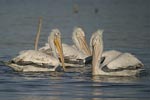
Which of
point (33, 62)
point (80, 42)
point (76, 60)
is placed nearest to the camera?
point (33, 62)

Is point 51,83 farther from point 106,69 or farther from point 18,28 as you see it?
point 18,28

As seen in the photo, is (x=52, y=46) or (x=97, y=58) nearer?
(x=97, y=58)

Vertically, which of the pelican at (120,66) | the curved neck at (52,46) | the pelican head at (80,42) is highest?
the pelican head at (80,42)

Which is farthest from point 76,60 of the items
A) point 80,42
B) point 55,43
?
point 80,42

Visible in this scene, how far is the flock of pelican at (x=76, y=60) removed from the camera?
15.0 m

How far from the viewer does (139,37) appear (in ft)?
79.8

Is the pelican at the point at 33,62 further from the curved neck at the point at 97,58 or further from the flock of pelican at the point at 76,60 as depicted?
the curved neck at the point at 97,58

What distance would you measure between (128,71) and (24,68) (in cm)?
246

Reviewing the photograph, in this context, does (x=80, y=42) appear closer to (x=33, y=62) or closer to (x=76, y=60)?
(x=76, y=60)

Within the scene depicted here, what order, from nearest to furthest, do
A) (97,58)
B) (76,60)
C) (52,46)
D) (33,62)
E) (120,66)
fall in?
1. (120,66)
2. (97,58)
3. (33,62)
4. (52,46)
5. (76,60)

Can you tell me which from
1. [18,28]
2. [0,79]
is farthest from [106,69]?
[18,28]

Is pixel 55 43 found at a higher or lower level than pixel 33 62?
higher

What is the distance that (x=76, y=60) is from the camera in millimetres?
17453

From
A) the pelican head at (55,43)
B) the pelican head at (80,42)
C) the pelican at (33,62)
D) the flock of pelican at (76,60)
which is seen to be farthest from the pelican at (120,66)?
the pelican head at (80,42)
